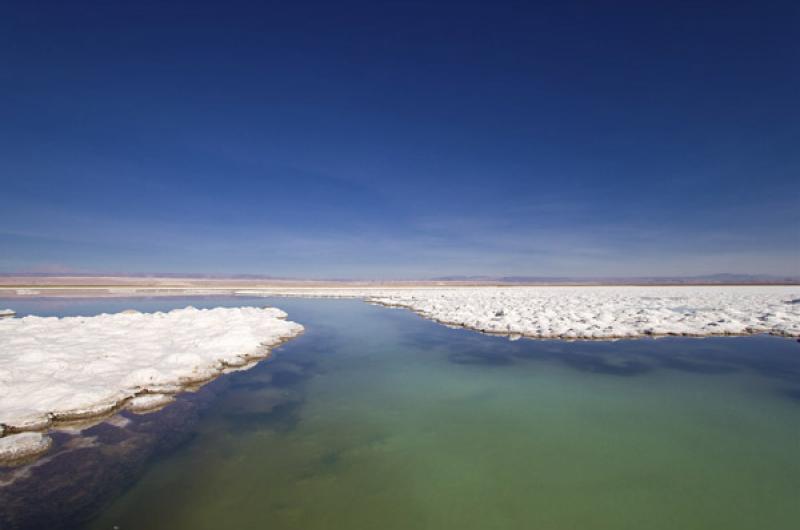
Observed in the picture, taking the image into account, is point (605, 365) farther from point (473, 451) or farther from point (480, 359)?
point (473, 451)

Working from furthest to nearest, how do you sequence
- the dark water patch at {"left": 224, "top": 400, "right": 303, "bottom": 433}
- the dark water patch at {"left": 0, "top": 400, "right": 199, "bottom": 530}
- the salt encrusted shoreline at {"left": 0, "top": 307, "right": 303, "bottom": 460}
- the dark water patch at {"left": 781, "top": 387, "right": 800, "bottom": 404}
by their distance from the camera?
the dark water patch at {"left": 781, "top": 387, "right": 800, "bottom": 404} < the salt encrusted shoreline at {"left": 0, "top": 307, "right": 303, "bottom": 460} < the dark water patch at {"left": 224, "top": 400, "right": 303, "bottom": 433} < the dark water patch at {"left": 0, "top": 400, "right": 199, "bottom": 530}

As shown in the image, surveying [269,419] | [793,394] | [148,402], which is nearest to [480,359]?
[269,419]

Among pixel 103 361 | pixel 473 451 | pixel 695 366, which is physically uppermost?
pixel 103 361

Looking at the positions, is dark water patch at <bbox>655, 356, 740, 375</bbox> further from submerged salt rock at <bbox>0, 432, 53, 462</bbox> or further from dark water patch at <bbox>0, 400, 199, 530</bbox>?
submerged salt rock at <bbox>0, 432, 53, 462</bbox>

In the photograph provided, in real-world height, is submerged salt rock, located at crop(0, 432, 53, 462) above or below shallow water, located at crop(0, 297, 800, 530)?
above

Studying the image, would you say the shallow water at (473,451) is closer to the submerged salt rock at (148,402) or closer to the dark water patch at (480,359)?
the submerged salt rock at (148,402)

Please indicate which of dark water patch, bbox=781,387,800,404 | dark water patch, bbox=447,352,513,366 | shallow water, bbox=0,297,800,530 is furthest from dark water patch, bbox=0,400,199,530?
dark water patch, bbox=781,387,800,404

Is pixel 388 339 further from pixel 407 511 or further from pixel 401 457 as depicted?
pixel 407 511
